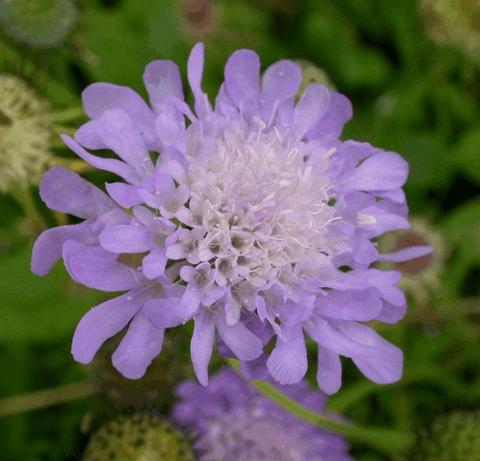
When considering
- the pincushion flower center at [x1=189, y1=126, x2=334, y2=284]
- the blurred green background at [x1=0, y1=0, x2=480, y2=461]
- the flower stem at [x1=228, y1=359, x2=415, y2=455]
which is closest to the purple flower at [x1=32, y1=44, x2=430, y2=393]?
the pincushion flower center at [x1=189, y1=126, x2=334, y2=284]

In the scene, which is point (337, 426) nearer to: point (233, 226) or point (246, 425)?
point (246, 425)

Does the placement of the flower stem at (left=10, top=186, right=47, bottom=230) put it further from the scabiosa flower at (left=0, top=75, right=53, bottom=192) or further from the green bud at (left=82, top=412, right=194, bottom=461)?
the green bud at (left=82, top=412, right=194, bottom=461)

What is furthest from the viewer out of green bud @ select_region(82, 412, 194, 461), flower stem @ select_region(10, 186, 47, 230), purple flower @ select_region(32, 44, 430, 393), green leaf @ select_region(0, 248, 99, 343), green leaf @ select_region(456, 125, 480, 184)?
green leaf @ select_region(456, 125, 480, 184)

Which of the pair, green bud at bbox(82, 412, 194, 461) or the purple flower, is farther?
green bud at bbox(82, 412, 194, 461)

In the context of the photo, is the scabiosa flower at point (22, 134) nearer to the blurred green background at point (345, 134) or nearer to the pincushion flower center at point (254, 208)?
the blurred green background at point (345, 134)

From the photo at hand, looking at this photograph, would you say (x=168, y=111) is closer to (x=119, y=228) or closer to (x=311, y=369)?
(x=119, y=228)
